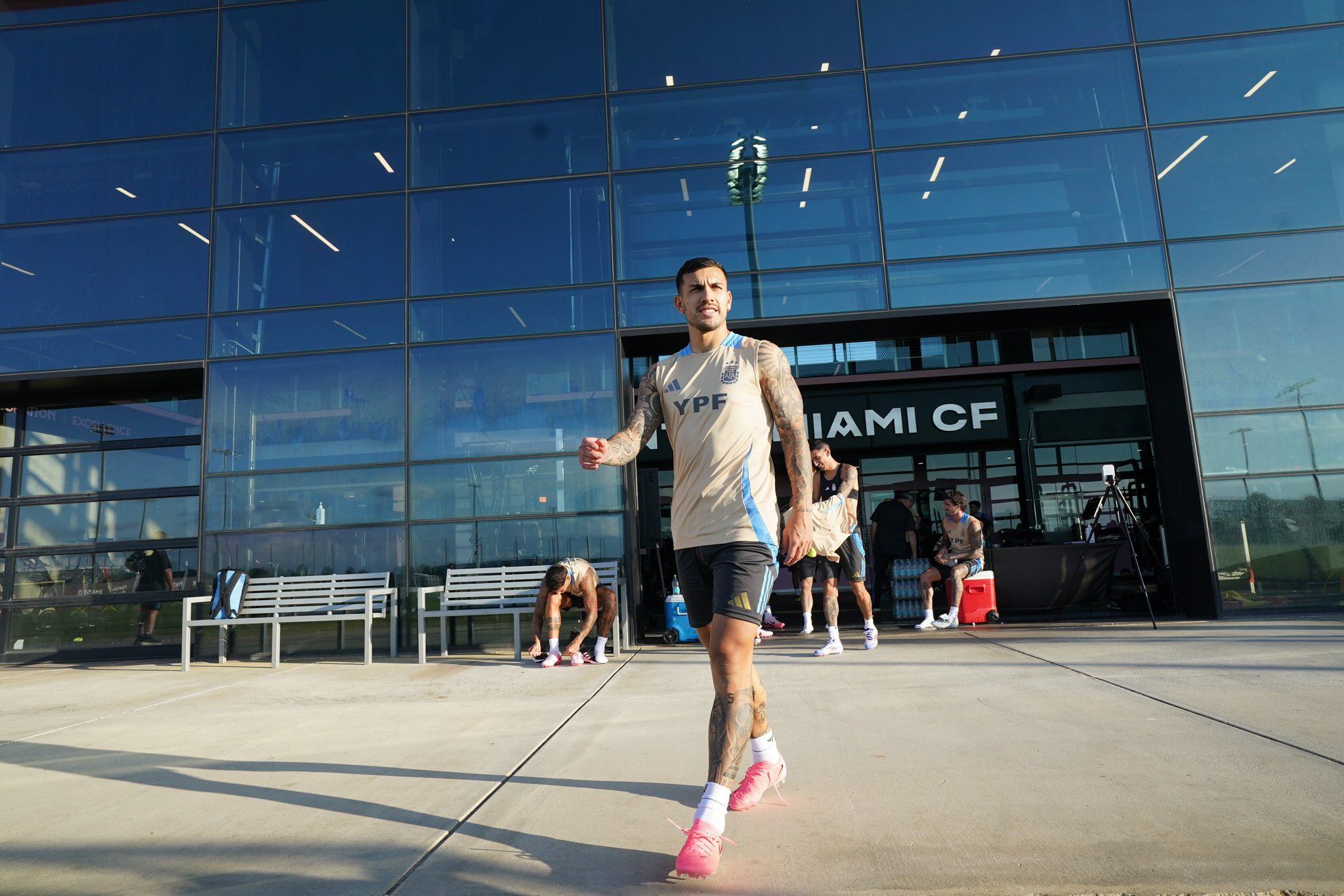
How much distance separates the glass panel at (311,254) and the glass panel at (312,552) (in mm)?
2640

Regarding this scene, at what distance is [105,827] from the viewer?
279cm

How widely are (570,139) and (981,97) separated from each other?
15.4ft

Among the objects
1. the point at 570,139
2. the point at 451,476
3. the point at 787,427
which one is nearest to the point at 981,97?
the point at 570,139

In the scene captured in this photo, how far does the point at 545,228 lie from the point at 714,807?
27.0 feet

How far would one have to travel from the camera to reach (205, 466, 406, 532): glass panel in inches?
359

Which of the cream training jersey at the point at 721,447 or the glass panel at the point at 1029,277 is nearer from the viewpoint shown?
the cream training jersey at the point at 721,447

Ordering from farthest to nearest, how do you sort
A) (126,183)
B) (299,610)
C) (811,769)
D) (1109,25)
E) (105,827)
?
(126,183) < (1109,25) < (299,610) < (811,769) < (105,827)

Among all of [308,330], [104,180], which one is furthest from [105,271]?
[308,330]

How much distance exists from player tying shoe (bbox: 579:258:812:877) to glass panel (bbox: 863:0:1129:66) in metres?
8.06

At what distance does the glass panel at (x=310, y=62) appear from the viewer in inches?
398

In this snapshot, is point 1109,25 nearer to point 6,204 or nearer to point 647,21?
point 647,21

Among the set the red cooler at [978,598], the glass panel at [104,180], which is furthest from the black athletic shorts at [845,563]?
the glass panel at [104,180]

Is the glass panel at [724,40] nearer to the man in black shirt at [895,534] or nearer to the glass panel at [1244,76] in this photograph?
the glass panel at [1244,76]

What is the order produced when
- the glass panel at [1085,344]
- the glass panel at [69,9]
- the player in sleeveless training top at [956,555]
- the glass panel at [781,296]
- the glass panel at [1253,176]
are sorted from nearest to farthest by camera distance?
the glass panel at [1253,176]
the glass panel at [781,296]
the player in sleeveless training top at [956,555]
the glass panel at [69,9]
the glass panel at [1085,344]
